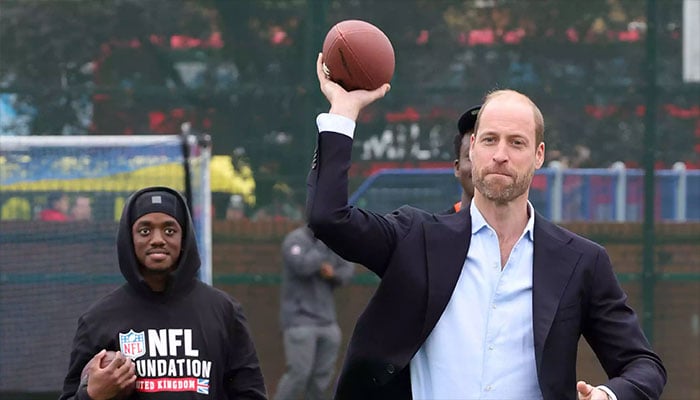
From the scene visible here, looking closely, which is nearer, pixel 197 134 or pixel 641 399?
pixel 641 399

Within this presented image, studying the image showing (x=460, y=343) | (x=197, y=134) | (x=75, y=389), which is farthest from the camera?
(x=197, y=134)

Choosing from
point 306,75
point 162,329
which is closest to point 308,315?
point 306,75

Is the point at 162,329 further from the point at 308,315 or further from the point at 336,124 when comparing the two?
the point at 308,315

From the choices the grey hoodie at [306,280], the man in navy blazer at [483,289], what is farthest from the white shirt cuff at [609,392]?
the grey hoodie at [306,280]

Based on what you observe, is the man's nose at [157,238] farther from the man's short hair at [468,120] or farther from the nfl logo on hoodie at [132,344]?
the man's short hair at [468,120]

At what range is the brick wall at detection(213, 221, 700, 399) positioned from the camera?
9398mm

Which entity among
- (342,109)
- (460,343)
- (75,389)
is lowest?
(75,389)

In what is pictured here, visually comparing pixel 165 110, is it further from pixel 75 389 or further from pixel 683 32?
pixel 75 389

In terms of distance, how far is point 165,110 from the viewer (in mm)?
9352

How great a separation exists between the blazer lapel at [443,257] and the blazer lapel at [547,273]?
183 mm

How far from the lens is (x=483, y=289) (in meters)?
3.37

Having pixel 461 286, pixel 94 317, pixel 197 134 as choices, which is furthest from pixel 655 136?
pixel 461 286

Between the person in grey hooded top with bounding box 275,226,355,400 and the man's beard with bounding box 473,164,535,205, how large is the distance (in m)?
5.80

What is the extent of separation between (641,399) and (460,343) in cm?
48
